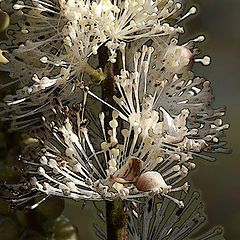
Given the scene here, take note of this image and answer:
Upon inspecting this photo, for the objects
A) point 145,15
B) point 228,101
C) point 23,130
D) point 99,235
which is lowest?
point 99,235

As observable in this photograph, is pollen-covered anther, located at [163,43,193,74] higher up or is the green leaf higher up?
pollen-covered anther, located at [163,43,193,74]

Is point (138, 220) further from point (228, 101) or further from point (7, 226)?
point (228, 101)

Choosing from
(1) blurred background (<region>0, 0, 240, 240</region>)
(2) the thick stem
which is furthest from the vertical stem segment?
(1) blurred background (<region>0, 0, 240, 240</region>)


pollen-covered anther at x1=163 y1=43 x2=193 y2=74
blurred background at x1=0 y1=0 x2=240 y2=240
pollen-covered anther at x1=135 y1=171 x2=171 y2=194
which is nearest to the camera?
pollen-covered anther at x1=135 y1=171 x2=171 y2=194

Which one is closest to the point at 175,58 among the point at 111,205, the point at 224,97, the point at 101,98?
the point at 101,98

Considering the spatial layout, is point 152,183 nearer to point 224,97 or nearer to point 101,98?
point 101,98

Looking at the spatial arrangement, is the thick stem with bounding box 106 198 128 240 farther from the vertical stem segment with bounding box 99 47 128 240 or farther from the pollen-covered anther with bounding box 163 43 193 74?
the pollen-covered anther with bounding box 163 43 193 74

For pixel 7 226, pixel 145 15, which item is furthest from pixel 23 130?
pixel 145 15

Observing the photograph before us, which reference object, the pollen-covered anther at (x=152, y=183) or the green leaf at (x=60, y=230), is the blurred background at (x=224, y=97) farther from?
the pollen-covered anther at (x=152, y=183)
